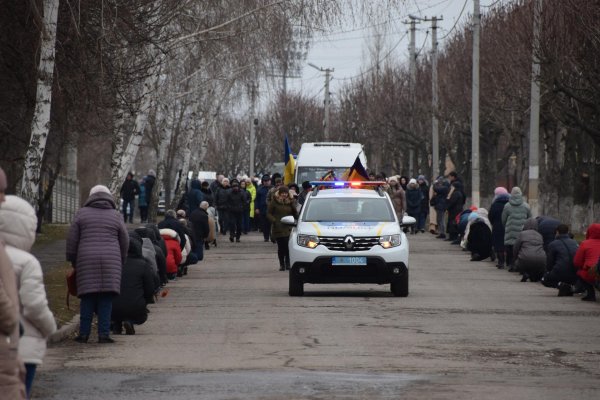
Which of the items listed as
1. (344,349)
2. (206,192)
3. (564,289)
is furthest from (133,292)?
(206,192)

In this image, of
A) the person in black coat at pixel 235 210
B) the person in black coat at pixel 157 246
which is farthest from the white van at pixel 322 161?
the person in black coat at pixel 157 246

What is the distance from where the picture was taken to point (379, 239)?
2366 cm

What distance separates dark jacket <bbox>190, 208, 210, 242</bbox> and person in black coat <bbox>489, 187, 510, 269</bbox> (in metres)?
5.74

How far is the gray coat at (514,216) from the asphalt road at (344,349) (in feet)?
16.6

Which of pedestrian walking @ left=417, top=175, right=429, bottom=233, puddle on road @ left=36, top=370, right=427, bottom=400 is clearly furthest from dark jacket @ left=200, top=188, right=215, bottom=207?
puddle on road @ left=36, top=370, right=427, bottom=400

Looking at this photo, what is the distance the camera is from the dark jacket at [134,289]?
1727 cm

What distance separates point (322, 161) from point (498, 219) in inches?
483

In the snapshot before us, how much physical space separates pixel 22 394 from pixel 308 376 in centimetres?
573

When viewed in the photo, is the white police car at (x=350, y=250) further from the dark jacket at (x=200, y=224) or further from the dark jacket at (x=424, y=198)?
the dark jacket at (x=424, y=198)

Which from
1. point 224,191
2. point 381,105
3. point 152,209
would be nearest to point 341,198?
point 224,191

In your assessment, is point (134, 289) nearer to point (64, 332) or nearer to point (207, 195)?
point (64, 332)

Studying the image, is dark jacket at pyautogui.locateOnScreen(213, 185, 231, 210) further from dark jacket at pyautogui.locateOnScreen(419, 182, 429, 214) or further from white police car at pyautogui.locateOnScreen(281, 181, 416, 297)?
white police car at pyautogui.locateOnScreen(281, 181, 416, 297)

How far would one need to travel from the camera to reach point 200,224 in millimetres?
33844

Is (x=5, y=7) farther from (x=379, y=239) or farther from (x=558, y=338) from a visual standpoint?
(x=558, y=338)
